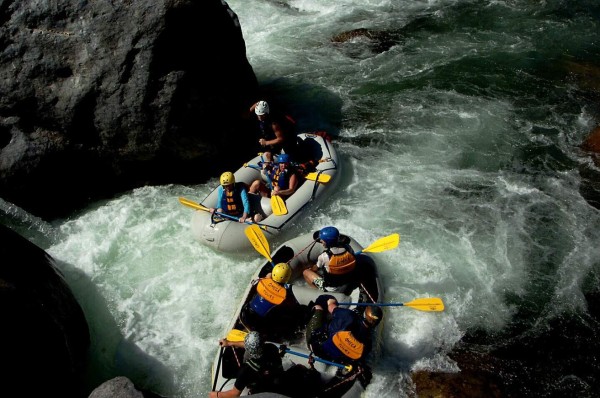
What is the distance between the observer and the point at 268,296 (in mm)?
4930

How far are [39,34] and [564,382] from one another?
835 cm

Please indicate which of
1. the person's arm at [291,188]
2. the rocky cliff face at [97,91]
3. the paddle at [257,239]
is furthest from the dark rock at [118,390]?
the rocky cliff face at [97,91]

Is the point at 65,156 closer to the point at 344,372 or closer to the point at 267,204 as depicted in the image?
the point at 267,204

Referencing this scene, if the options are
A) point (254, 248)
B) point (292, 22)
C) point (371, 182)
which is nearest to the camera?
point (254, 248)

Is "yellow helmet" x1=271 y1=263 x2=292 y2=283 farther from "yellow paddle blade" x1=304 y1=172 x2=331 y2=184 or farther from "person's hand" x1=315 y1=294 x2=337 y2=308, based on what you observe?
"yellow paddle blade" x1=304 y1=172 x2=331 y2=184

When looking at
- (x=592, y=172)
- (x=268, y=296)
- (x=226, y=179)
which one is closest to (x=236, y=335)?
A: (x=268, y=296)

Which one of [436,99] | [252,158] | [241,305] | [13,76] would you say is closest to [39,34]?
[13,76]

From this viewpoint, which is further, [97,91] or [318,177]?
[318,177]

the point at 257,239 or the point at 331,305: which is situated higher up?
the point at 331,305

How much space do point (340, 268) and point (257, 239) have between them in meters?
1.32

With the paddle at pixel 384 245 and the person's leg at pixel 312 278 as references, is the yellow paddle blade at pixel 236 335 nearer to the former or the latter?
the person's leg at pixel 312 278

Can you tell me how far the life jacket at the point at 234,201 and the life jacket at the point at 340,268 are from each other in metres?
1.75

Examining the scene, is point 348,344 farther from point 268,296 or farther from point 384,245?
point 384,245

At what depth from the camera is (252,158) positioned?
837 centimetres
